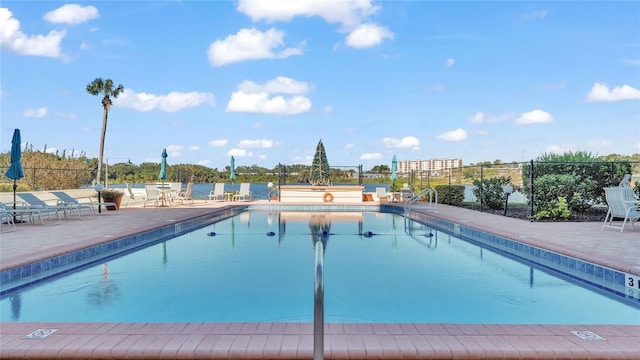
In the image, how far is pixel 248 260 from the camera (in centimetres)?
670

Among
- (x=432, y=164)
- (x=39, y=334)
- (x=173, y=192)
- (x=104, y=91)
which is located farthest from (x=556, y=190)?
(x=104, y=91)

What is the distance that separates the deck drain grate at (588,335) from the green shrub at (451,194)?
1292 cm

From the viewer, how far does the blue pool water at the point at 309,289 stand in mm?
4074

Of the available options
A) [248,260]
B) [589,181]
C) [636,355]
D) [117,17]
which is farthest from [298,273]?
[117,17]

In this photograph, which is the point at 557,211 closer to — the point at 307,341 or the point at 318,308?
the point at 307,341

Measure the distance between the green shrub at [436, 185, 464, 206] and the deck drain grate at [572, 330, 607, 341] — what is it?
12920 mm

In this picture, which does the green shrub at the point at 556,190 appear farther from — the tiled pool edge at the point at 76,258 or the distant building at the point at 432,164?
the tiled pool edge at the point at 76,258

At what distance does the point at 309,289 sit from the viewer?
195 inches

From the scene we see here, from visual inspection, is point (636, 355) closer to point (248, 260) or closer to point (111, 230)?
point (248, 260)

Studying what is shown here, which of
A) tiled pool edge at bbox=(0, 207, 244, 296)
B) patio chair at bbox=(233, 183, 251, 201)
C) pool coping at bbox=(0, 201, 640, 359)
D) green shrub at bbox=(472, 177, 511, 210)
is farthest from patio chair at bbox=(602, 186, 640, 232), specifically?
patio chair at bbox=(233, 183, 251, 201)

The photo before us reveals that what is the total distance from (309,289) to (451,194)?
12.3 meters

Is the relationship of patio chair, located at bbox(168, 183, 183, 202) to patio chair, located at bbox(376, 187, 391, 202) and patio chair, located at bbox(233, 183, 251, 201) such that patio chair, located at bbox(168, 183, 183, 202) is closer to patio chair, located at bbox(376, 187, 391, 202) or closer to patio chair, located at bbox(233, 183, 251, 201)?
patio chair, located at bbox(233, 183, 251, 201)

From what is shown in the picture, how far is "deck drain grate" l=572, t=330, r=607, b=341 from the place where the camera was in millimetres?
2783

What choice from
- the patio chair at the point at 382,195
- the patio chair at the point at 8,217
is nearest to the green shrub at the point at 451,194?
the patio chair at the point at 382,195
